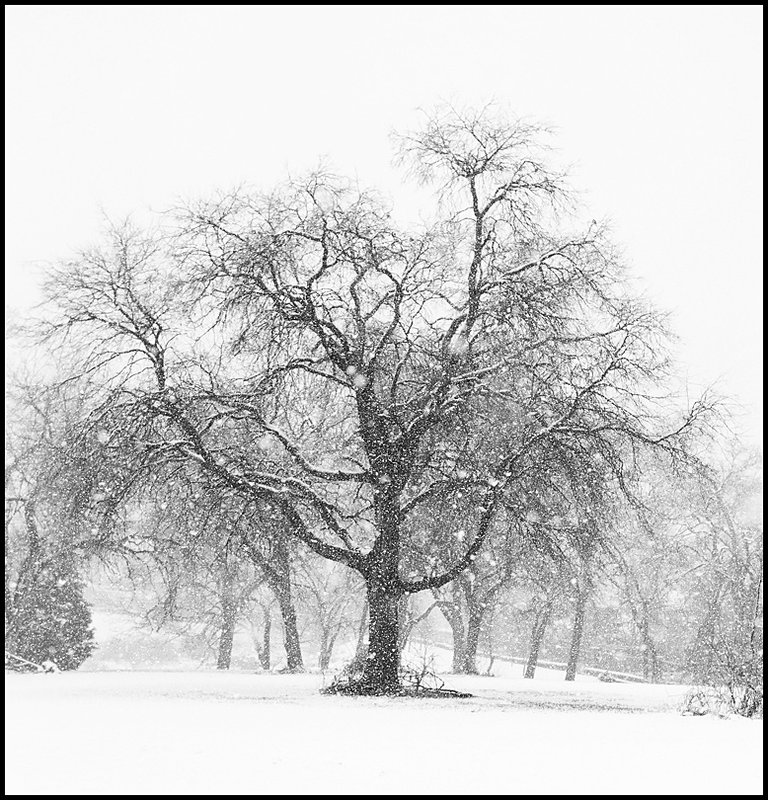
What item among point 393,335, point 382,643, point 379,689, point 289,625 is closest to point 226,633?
point 289,625

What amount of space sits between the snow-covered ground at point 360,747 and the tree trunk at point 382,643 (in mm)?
1206

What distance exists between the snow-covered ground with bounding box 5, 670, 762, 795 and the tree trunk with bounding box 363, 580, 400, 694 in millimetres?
1206

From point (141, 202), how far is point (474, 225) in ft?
24.9

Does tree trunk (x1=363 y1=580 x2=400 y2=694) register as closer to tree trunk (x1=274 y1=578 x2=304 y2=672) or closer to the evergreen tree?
tree trunk (x1=274 y1=578 x2=304 y2=672)

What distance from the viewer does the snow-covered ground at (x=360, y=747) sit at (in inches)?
342

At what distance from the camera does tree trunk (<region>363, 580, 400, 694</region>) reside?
1811cm

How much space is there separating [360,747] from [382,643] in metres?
7.84

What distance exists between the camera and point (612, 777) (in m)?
9.26

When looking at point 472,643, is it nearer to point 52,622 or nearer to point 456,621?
point 456,621

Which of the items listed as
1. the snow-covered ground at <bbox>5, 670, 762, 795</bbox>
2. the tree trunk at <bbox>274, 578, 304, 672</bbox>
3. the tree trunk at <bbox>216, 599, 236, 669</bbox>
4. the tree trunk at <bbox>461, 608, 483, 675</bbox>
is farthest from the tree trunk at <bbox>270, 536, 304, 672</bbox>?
the tree trunk at <bbox>461, 608, 483, 675</bbox>

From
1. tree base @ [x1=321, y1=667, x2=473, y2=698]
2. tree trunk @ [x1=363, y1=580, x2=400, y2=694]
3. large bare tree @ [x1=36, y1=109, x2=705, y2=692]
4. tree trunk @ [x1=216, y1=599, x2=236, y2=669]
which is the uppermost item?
large bare tree @ [x1=36, y1=109, x2=705, y2=692]

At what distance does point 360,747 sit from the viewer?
10.6m

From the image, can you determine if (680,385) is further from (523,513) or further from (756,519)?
(756,519)

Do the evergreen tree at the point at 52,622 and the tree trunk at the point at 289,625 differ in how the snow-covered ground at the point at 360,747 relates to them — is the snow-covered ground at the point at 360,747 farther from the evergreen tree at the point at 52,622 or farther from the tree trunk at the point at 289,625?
the evergreen tree at the point at 52,622
